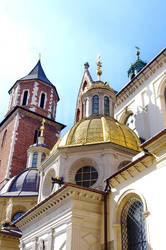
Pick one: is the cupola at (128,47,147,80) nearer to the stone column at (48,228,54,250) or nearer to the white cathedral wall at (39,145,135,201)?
the white cathedral wall at (39,145,135,201)

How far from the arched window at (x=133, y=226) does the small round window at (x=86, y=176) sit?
3.07 meters

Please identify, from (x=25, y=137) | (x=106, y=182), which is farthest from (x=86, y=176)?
(x=25, y=137)

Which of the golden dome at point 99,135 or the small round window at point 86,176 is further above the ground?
the golden dome at point 99,135

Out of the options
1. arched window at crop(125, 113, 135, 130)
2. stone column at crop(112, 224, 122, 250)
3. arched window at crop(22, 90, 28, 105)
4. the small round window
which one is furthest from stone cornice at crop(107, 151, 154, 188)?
arched window at crop(22, 90, 28, 105)

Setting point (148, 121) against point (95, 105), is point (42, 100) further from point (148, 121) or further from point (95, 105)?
point (148, 121)

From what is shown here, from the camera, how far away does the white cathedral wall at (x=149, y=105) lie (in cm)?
1764

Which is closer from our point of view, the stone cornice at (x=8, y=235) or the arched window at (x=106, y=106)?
the stone cornice at (x=8, y=235)

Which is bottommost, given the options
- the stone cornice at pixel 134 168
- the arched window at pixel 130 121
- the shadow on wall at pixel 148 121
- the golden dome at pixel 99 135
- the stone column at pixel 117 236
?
the stone column at pixel 117 236

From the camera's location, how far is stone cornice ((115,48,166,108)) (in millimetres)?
18633

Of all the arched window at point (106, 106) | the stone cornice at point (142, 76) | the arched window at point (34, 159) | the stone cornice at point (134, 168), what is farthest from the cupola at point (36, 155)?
the stone cornice at point (134, 168)

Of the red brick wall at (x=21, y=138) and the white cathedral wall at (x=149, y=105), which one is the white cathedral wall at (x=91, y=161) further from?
the red brick wall at (x=21, y=138)

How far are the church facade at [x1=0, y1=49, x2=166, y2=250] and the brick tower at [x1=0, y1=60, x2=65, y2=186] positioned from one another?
9.30 metres

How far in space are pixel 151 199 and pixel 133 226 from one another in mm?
1548

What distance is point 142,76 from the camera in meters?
19.9
